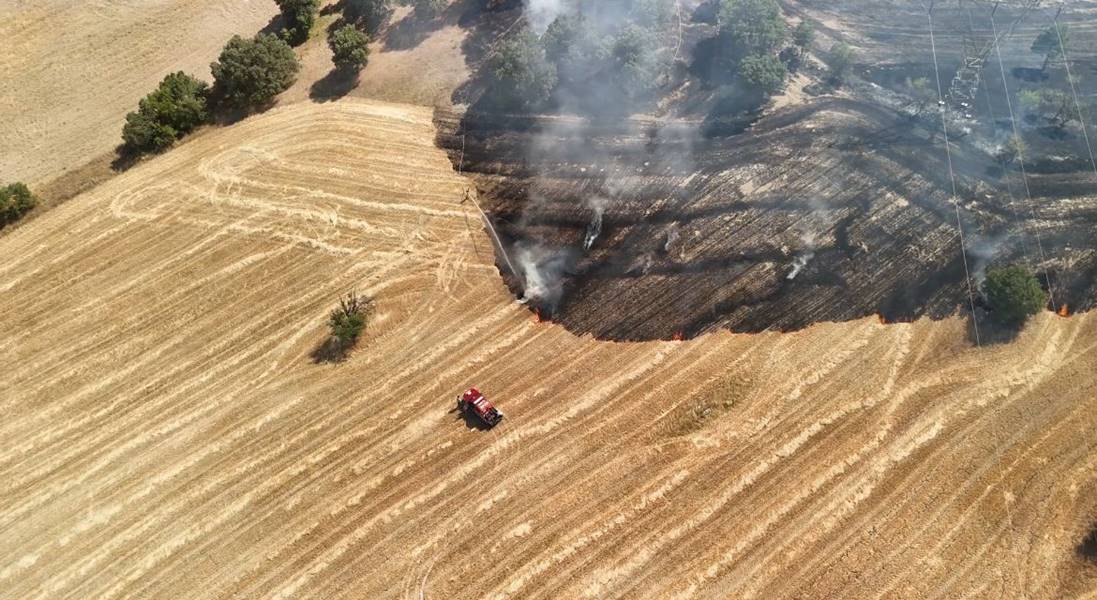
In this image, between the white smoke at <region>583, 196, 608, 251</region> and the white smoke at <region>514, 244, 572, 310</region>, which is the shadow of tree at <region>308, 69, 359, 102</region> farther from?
the white smoke at <region>583, 196, 608, 251</region>

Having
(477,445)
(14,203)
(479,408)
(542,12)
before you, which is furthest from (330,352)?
(542,12)

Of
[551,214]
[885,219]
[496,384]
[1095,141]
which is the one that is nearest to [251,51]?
[551,214]

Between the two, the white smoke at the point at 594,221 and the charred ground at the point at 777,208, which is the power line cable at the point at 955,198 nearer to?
the charred ground at the point at 777,208

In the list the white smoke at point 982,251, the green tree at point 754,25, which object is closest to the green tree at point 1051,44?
the green tree at point 754,25

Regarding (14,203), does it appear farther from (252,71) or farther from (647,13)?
(647,13)

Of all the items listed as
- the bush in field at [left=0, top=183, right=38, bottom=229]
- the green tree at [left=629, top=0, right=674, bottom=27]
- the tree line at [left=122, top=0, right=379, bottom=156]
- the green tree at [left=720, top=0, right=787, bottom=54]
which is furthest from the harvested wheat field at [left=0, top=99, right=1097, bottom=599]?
the green tree at [left=720, top=0, right=787, bottom=54]
